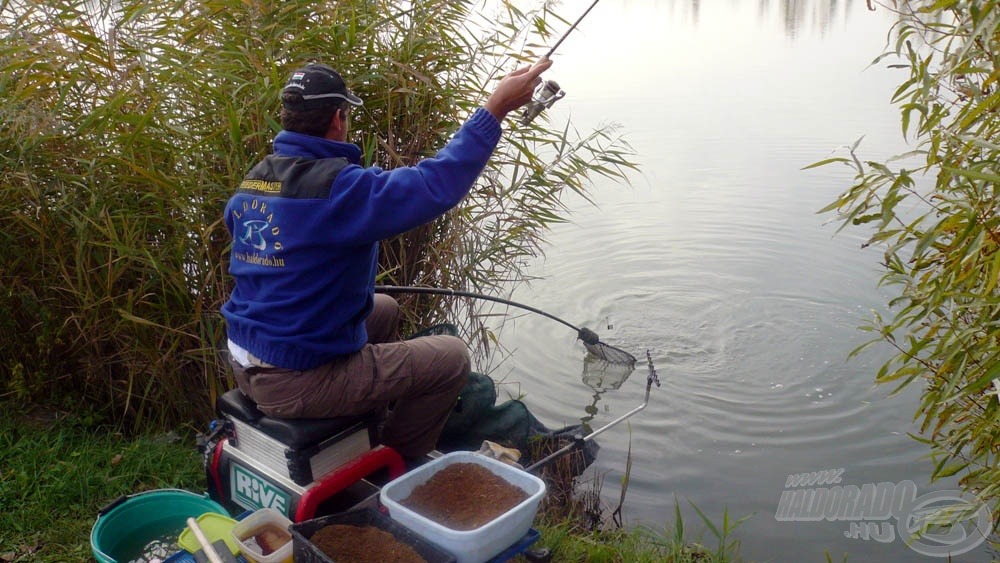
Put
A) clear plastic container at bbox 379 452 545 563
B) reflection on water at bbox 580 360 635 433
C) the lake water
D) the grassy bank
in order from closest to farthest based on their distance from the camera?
clear plastic container at bbox 379 452 545 563
the grassy bank
the lake water
reflection on water at bbox 580 360 635 433

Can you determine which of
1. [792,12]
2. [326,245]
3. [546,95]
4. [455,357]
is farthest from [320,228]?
[792,12]

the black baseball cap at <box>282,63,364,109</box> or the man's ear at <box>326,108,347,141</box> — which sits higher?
the black baseball cap at <box>282,63,364,109</box>

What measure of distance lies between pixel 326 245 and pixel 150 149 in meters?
1.31

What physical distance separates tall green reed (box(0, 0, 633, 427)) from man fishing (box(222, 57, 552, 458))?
0.81 meters

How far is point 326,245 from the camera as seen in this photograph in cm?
229

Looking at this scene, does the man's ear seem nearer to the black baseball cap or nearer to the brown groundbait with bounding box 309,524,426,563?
the black baseball cap

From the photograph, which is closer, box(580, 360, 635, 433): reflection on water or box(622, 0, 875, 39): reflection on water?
box(580, 360, 635, 433): reflection on water

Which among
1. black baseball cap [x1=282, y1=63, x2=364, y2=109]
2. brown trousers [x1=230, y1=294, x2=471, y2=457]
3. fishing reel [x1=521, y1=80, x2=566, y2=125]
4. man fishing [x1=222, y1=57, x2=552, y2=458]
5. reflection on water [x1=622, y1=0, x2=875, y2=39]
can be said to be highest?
reflection on water [x1=622, y1=0, x2=875, y2=39]

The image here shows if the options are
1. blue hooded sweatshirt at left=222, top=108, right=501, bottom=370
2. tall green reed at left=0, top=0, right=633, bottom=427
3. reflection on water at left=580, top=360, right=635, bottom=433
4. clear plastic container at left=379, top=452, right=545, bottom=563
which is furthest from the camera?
reflection on water at left=580, top=360, right=635, bottom=433

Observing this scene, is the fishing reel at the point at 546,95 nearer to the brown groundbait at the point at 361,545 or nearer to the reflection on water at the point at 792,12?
the brown groundbait at the point at 361,545

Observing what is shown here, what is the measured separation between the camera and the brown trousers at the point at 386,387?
94.6 inches

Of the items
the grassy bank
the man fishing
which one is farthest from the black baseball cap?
the grassy bank

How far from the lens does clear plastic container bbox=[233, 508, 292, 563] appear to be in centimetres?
224

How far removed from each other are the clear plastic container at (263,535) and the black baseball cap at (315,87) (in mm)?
1142
